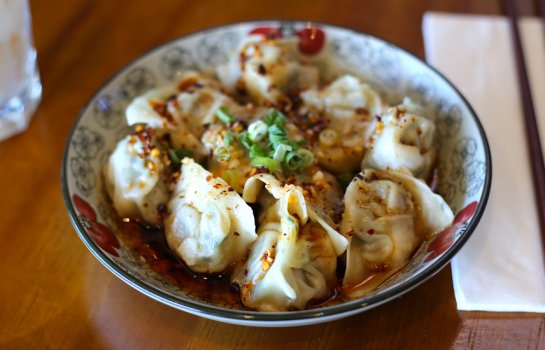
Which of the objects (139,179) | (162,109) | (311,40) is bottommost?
(139,179)

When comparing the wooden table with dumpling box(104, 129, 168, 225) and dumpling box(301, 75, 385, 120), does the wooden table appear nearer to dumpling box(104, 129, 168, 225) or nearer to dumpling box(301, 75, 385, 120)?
dumpling box(104, 129, 168, 225)

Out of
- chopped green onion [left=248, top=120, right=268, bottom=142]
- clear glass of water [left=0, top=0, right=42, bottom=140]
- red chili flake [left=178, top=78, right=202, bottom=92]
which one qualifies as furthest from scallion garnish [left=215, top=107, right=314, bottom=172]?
clear glass of water [left=0, top=0, right=42, bottom=140]

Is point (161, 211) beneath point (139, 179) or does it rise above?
beneath

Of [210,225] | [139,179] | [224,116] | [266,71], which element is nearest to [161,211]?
[139,179]

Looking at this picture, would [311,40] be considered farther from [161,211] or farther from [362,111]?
[161,211]

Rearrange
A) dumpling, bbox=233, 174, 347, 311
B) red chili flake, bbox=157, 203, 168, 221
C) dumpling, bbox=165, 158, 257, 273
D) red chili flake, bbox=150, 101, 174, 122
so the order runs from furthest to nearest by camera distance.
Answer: red chili flake, bbox=150, 101, 174, 122, red chili flake, bbox=157, 203, 168, 221, dumpling, bbox=165, 158, 257, 273, dumpling, bbox=233, 174, 347, 311

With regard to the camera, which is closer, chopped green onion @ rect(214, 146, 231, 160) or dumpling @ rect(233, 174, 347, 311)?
dumpling @ rect(233, 174, 347, 311)

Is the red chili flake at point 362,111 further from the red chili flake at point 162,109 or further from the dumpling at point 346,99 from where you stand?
the red chili flake at point 162,109

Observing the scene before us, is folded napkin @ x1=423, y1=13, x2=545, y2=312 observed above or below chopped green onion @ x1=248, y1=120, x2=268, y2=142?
below
